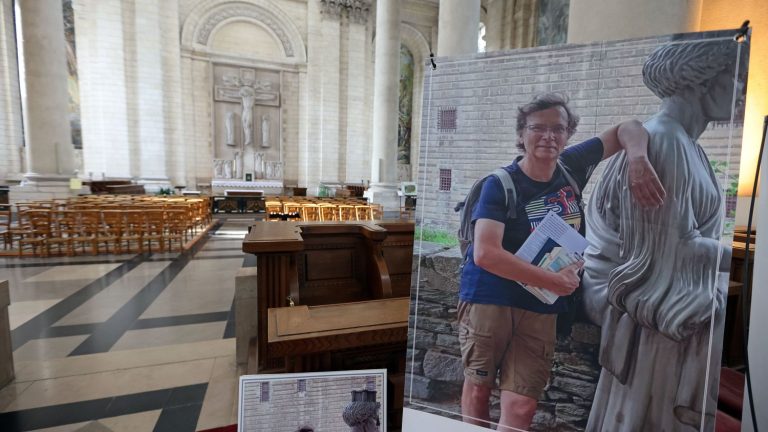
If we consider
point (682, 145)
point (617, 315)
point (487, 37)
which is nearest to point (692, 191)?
point (682, 145)

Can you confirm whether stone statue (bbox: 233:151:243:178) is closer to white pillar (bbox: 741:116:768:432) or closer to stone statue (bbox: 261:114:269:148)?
stone statue (bbox: 261:114:269:148)

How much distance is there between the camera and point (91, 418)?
2.14 meters

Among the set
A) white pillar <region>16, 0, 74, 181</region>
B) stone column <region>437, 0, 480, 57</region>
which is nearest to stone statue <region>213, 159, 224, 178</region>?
white pillar <region>16, 0, 74, 181</region>

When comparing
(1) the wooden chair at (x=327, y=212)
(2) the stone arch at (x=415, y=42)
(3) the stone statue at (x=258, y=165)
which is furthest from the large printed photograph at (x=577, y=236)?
(2) the stone arch at (x=415, y=42)

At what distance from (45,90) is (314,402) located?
1194cm

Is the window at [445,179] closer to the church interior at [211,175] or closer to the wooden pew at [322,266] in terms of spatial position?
the church interior at [211,175]

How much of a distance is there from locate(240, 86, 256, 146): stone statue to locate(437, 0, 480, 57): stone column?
12.8m

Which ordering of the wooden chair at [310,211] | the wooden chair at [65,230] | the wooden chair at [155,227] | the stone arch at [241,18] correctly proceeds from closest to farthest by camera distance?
the wooden chair at [65,230]
the wooden chair at [155,227]
the wooden chair at [310,211]
the stone arch at [241,18]

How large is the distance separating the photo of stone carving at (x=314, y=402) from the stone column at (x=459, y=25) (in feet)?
17.0

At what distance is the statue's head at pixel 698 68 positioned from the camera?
0.89 m

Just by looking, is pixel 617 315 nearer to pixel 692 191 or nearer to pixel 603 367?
pixel 603 367

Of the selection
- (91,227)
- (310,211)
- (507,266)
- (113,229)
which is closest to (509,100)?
(507,266)

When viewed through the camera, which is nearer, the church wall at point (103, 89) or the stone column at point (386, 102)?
the stone column at point (386, 102)

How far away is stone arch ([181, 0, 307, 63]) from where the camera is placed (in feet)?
48.7
